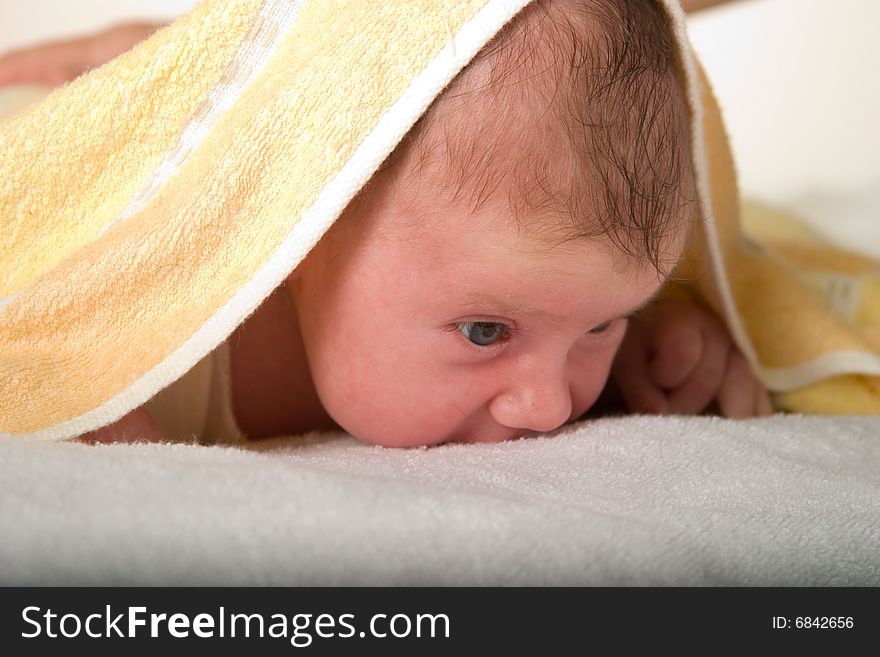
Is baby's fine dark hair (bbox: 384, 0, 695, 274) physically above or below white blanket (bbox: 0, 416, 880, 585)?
above

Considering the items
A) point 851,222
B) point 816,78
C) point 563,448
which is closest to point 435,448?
point 563,448

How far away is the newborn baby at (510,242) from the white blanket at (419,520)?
103 mm

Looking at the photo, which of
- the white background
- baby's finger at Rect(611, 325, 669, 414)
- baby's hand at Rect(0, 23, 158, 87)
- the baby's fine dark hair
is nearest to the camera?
the baby's fine dark hair

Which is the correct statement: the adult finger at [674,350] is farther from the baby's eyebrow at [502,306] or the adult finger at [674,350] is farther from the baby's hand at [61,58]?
the baby's hand at [61,58]

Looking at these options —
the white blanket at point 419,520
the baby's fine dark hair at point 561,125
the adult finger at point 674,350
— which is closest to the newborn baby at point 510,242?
the baby's fine dark hair at point 561,125

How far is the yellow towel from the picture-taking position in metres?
0.70

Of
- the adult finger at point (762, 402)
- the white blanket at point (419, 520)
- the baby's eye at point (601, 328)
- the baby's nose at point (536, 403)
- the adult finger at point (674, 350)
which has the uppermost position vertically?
the adult finger at point (674, 350)

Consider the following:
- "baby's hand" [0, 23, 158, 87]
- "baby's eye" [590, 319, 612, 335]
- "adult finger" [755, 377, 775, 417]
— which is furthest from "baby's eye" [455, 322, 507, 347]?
"baby's hand" [0, 23, 158, 87]

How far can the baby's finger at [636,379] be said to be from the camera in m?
1.04

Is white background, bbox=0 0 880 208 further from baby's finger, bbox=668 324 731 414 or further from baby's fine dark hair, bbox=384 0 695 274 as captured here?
baby's fine dark hair, bbox=384 0 695 274

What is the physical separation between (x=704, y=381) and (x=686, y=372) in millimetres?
28

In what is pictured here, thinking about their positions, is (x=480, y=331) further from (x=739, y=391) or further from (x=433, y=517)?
(x=739, y=391)

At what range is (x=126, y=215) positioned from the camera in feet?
2.45

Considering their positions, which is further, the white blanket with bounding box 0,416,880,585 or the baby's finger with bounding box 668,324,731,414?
the baby's finger with bounding box 668,324,731,414
